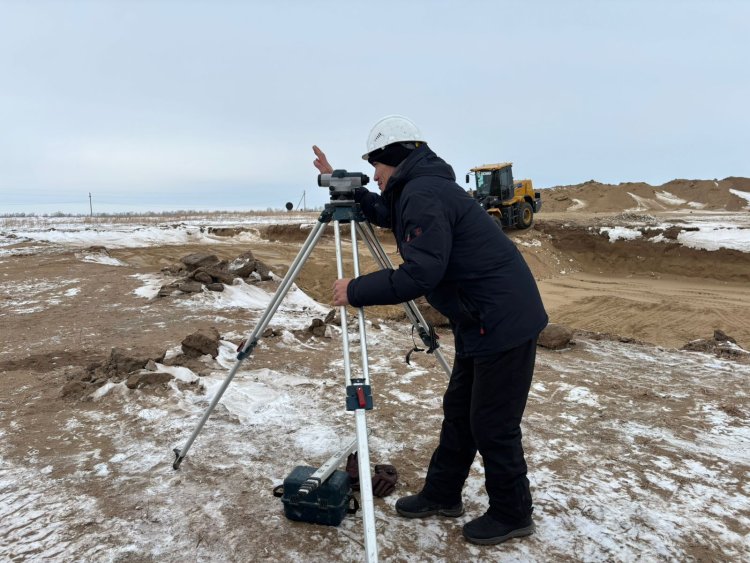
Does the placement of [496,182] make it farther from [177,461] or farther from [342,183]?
[177,461]

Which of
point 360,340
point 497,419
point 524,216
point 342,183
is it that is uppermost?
point 524,216

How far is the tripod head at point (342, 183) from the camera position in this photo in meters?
2.62

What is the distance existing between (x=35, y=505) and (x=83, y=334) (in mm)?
4378

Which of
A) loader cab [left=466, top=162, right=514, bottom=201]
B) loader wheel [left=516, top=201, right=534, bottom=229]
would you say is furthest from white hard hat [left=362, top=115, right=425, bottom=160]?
loader wheel [left=516, top=201, right=534, bottom=229]

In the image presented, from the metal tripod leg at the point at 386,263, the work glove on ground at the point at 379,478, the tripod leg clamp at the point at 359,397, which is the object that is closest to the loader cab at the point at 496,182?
the metal tripod leg at the point at 386,263

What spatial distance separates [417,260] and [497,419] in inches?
37.2

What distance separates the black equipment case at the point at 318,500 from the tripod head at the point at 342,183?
1554mm

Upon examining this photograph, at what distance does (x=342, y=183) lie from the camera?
8.61ft

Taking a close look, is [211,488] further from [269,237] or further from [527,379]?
[269,237]

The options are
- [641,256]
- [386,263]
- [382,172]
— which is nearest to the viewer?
[382,172]

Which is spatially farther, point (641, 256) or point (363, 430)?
point (641, 256)

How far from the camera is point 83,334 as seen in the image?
672 centimetres

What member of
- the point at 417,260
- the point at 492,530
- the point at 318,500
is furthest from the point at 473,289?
the point at 318,500

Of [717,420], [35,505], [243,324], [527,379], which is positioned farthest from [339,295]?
[243,324]
